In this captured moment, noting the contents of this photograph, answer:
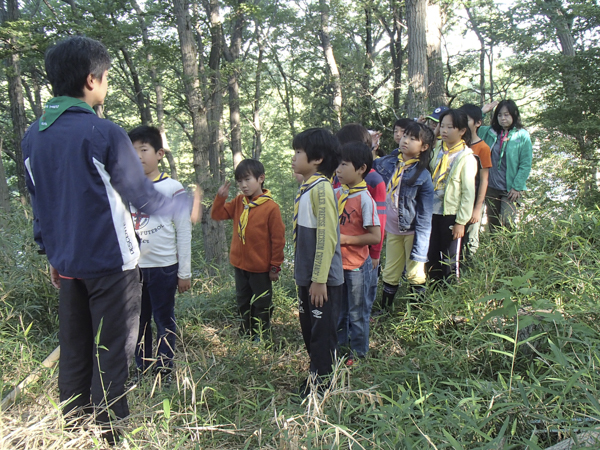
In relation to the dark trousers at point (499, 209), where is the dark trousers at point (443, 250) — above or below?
below

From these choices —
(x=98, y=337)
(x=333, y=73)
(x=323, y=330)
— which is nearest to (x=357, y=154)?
(x=323, y=330)

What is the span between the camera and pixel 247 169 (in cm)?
342

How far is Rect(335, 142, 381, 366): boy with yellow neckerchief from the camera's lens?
120 inches

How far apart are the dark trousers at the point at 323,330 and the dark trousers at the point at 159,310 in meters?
A: 0.97

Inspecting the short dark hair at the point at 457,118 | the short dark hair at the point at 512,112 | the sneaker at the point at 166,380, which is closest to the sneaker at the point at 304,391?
the sneaker at the point at 166,380

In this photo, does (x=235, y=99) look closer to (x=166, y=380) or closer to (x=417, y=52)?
(x=417, y=52)

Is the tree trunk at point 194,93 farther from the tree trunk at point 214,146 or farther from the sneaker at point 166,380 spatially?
the sneaker at point 166,380

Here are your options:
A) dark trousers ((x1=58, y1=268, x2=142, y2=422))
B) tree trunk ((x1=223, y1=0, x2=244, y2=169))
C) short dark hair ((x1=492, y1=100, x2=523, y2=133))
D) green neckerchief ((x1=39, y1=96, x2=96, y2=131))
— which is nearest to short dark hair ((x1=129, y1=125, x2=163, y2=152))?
green neckerchief ((x1=39, y1=96, x2=96, y2=131))

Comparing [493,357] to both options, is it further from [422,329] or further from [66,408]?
[66,408]

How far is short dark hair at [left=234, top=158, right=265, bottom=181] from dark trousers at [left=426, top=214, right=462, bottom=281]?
1.87 metres

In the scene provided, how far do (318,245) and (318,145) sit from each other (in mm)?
662

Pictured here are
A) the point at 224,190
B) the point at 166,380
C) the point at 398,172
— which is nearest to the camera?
the point at 166,380

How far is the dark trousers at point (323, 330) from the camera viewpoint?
2643mm

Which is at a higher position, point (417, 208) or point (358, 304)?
point (417, 208)
